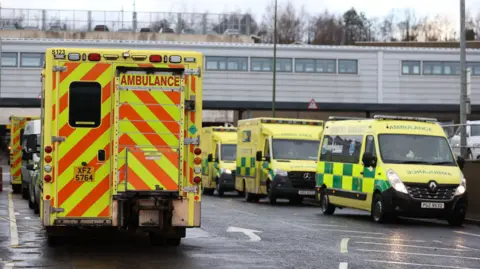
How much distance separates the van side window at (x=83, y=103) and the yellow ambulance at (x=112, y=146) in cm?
1

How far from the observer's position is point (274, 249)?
50.9ft

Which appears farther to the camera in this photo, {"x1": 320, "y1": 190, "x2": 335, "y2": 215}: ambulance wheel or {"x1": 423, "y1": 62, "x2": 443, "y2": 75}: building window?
{"x1": 423, "y1": 62, "x2": 443, "y2": 75}: building window

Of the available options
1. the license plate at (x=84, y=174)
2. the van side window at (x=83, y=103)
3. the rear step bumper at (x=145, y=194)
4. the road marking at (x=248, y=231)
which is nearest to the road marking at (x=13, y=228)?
the license plate at (x=84, y=174)

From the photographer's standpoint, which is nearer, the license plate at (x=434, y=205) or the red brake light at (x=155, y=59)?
the red brake light at (x=155, y=59)

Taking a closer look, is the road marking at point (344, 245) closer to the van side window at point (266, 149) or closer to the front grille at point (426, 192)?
the front grille at point (426, 192)

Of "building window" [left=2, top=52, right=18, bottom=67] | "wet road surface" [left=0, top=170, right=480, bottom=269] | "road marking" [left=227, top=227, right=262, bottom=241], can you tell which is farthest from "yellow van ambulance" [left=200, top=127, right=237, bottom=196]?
"building window" [left=2, top=52, right=18, bottom=67]

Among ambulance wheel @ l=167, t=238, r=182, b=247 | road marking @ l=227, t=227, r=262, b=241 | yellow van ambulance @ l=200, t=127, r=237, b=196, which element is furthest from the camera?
yellow van ambulance @ l=200, t=127, r=237, b=196

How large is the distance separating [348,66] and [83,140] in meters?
59.0

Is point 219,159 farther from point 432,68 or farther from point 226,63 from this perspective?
point 432,68

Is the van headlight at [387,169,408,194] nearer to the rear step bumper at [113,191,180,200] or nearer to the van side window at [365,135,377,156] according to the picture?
the van side window at [365,135,377,156]

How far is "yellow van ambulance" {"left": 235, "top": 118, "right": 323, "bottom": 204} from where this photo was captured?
101 feet

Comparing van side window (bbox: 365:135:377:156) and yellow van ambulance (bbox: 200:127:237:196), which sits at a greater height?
van side window (bbox: 365:135:377:156)

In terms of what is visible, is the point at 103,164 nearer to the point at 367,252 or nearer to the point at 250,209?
the point at 367,252

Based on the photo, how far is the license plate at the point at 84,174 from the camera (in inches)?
581
